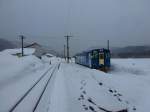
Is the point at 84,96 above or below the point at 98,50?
below

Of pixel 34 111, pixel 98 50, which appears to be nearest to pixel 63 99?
pixel 34 111

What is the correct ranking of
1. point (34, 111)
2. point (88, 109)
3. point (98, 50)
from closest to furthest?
point (34, 111) < point (88, 109) < point (98, 50)

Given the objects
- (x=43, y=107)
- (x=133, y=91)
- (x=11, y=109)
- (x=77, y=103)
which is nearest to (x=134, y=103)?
(x=133, y=91)

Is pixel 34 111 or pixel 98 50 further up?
pixel 98 50

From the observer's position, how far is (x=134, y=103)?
14281 millimetres

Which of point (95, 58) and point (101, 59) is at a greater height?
point (95, 58)

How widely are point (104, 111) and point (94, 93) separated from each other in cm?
331

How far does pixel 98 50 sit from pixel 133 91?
1626cm

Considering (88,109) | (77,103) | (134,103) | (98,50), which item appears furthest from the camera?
(98,50)

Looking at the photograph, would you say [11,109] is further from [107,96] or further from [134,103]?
[134,103]

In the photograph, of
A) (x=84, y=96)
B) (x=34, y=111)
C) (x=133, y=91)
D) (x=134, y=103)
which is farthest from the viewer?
(x=133, y=91)

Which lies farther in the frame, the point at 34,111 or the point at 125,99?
the point at 125,99

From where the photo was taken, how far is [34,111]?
967cm

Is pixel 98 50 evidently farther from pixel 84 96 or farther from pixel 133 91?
pixel 84 96
